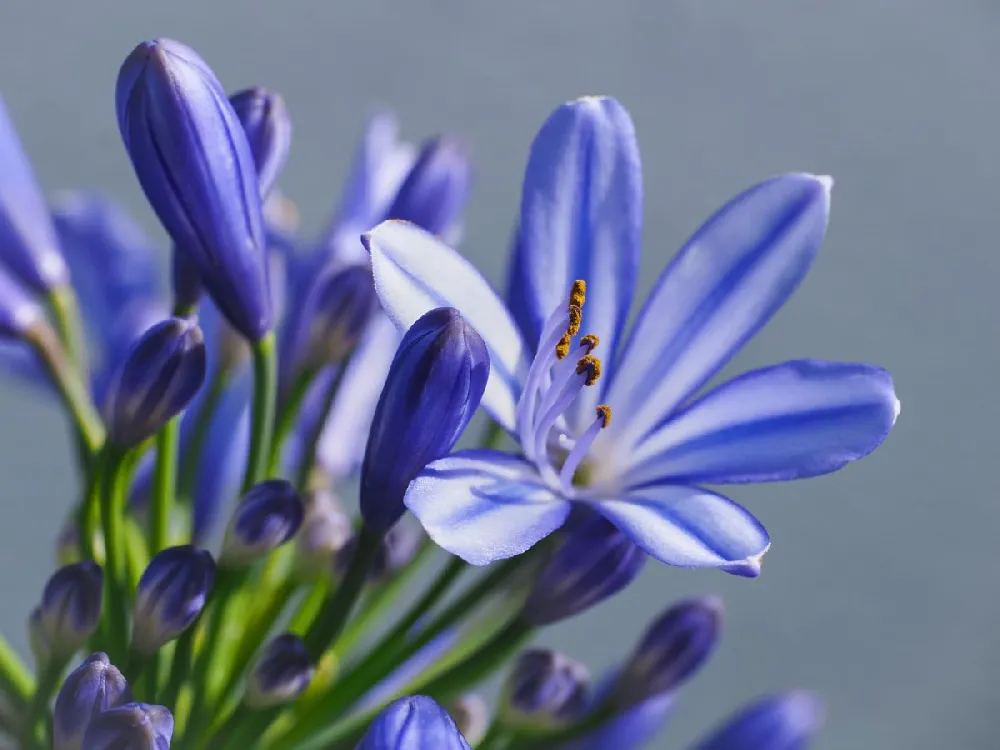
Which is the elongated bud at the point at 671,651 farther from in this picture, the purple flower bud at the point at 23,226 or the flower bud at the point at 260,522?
the purple flower bud at the point at 23,226

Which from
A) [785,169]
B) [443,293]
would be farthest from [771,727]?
[785,169]

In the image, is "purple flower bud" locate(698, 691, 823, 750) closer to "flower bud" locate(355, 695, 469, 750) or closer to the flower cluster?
the flower cluster

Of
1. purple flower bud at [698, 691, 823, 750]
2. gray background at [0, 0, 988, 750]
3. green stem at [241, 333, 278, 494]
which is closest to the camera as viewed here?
green stem at [241, 333, 278, 494]

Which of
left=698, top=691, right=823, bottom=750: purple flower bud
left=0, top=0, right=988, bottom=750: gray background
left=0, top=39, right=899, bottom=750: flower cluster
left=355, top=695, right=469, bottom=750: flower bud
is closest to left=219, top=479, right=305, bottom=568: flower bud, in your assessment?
left=0, top=39, right=899, bottom=750: flower cluster

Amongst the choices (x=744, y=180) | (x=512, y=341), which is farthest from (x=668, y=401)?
(x=744, y=180)

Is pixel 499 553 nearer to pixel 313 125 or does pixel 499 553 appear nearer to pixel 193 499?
pixel 193 499

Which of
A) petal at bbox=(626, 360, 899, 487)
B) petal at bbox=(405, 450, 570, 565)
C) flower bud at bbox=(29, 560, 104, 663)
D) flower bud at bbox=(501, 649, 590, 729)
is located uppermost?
petal at bbox=(626, 360, 899, 487)
